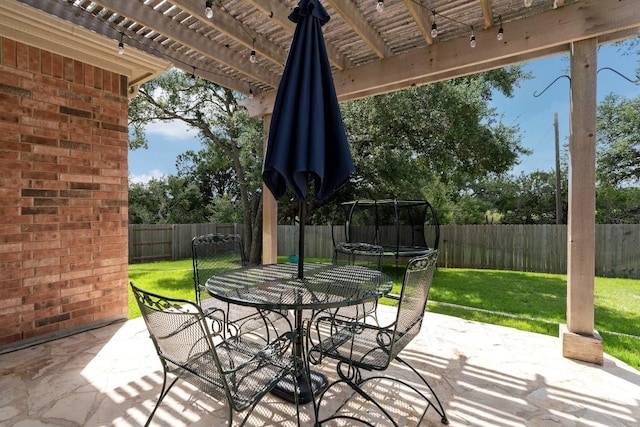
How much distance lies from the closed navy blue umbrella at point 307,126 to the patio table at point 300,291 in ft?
0.14

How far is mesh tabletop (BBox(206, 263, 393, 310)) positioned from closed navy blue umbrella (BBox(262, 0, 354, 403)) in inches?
9.7

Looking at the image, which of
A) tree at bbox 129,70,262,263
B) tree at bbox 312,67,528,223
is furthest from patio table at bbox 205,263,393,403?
tree at bbox 129,70,262,263

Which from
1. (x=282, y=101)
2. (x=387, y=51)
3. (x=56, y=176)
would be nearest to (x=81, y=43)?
(x=56, y=176)

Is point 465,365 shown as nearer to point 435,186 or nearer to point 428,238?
point 428,238

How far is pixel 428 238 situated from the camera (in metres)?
8.92

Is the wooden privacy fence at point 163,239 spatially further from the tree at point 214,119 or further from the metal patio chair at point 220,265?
→ the metal patio chair at point 220,265

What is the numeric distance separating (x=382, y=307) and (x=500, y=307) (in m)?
2.00

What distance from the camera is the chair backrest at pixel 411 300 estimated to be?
173 cm

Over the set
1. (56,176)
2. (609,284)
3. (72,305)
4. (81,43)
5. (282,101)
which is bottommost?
(609,284)

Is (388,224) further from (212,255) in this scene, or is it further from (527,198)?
(527,198)

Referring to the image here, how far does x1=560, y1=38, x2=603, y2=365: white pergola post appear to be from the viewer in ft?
8.69

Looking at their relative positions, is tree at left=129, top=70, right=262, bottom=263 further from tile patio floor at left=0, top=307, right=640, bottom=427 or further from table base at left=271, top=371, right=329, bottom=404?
table base at left=271, top=371, right=329, bottom=404

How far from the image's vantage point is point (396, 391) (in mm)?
2254

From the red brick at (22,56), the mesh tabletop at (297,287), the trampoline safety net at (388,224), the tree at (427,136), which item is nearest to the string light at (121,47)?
the red brick at (22,56)
